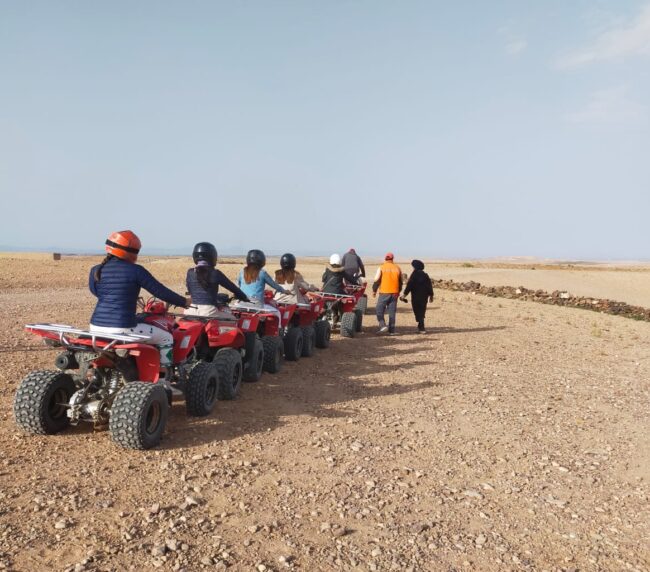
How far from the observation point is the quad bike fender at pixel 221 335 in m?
7.21

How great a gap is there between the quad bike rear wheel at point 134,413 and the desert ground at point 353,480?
6.2 inches

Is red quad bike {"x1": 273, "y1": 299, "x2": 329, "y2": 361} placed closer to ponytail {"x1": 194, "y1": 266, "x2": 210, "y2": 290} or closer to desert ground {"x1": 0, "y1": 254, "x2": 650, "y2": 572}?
desert ground {"x1": 0, "y1": 254, "x2": 650, "y2": 572}

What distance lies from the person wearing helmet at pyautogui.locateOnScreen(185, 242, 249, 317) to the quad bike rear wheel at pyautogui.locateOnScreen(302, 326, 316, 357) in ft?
10.4

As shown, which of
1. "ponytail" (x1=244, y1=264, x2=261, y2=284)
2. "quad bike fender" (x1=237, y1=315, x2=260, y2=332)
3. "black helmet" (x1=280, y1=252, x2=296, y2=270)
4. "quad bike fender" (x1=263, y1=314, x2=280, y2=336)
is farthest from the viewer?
"black helmet" (x1=280, y1=252, x2=296, y2=270)

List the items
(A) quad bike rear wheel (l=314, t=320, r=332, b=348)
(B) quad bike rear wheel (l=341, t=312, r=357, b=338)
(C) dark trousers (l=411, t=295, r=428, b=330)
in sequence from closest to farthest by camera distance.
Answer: (A) quad bike rear wheel (l=314, t=320, r=332, b=348), (B) quad bike rear wheel (l=341, t=312, r=357, b=338), (C) dark trousers (l=411, t=295, r=428, b=330)

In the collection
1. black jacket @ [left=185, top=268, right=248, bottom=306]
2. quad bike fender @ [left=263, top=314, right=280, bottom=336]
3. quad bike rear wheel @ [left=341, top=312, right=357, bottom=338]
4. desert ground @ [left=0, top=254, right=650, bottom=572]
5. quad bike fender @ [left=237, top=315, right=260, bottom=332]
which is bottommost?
desert ground @ [left=0, top=254, right=650, bottom=572]

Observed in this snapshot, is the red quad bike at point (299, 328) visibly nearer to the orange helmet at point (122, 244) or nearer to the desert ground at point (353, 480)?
the desert ground at point (353, 480)

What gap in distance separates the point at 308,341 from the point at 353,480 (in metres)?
5.87

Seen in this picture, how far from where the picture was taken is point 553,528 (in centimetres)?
434

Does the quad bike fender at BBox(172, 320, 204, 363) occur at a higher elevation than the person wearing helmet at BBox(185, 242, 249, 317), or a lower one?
lower

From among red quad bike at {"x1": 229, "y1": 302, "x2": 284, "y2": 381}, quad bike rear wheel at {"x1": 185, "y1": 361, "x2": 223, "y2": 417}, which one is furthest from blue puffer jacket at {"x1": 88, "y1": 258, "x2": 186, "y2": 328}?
red quad bike at {"x1": 229, "y1": 302, "x2": 284, "y2": 381}

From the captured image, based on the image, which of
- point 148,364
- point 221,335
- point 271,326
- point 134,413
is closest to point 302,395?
point 221,335

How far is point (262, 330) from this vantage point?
9.44 meters

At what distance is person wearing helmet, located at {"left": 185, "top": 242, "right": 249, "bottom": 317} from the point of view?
7.45m
